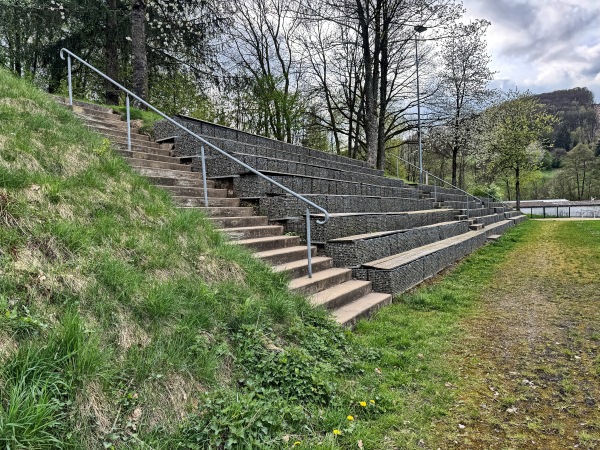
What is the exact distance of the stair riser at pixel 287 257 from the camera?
4424mm

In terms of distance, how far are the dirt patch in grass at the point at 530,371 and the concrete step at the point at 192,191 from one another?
395cm

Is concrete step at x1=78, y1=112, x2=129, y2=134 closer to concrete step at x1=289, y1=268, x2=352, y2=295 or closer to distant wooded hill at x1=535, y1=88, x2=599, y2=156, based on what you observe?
concrete step at x1=289, y1=268, x2=352, y2=295

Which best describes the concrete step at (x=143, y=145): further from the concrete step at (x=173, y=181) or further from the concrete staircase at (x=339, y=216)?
the concrete step at (x=173, y=181)

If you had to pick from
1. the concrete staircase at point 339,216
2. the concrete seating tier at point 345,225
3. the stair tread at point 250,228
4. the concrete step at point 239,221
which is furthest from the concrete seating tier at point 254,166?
the concrete seating tier at point 345,225

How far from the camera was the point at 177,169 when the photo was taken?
626 cm

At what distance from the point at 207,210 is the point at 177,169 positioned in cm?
167

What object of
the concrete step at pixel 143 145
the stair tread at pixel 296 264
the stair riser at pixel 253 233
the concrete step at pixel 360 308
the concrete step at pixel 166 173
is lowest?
the concrete step at pixel 360 308

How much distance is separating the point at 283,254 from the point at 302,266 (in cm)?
32

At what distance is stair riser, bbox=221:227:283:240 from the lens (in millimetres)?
4547

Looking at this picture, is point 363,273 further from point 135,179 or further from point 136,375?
point 136,375

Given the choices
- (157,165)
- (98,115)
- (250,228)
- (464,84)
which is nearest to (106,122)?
(98,115)

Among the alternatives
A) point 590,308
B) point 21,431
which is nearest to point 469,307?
point 590,308

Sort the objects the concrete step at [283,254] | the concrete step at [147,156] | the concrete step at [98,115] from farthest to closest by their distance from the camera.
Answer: the concrete step at [98,115]
the concrete step at [147,156]
the concrete step at [283,254]

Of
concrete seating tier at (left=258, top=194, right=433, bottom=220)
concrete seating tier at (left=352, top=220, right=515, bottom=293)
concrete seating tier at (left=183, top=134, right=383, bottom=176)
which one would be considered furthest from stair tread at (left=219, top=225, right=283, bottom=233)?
concrete seating tier at (left=183, top=134, right=383, bottom=176)
